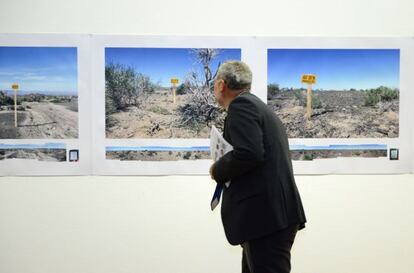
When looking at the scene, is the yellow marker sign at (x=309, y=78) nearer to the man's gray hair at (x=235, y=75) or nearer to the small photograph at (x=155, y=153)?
the small photograph at (x=155, y=153)

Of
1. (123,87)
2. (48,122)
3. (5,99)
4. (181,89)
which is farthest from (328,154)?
(5,99)

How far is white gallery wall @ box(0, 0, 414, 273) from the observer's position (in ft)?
8.87

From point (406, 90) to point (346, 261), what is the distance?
106cm

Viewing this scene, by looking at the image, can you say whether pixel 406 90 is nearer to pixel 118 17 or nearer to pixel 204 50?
pixel 204 50

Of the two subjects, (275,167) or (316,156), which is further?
(316,156)

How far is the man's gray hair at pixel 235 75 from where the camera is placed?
1.99 meters

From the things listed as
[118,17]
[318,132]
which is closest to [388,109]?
[318,132]

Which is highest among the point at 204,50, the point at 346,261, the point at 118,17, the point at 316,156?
the point at 118,17

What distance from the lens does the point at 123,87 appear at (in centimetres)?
273

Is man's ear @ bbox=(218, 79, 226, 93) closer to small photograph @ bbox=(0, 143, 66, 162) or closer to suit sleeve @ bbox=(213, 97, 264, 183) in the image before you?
suit sleeve @ bbox=(213, 97, 264, 183)

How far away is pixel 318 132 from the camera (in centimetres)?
279

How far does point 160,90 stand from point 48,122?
660mm

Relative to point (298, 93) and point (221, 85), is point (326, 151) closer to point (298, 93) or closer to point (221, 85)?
point (298, 93)

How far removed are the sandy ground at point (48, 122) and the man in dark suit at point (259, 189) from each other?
1.12 meters
